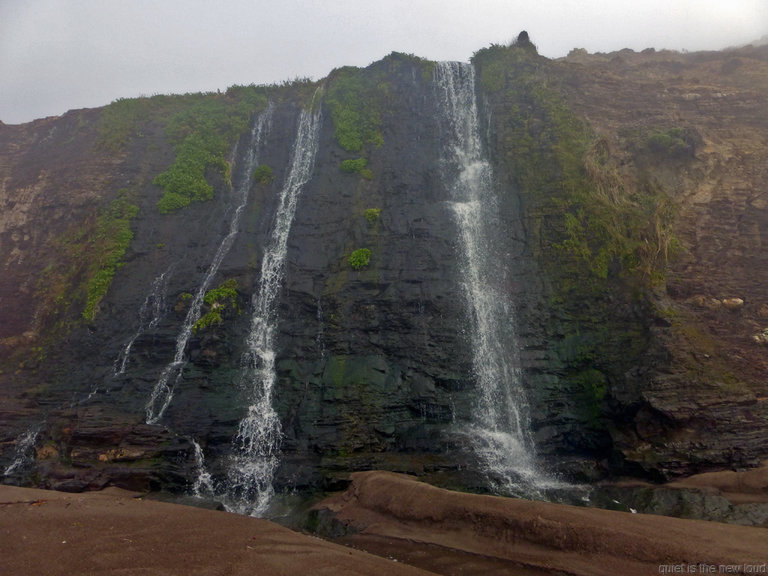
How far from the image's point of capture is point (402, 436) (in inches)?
739

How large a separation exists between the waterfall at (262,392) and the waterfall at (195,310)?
2395mm

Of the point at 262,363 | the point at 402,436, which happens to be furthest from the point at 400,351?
the point at 262,363

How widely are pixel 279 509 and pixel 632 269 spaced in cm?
1718

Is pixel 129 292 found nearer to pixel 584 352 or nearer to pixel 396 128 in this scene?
pixel 396 128

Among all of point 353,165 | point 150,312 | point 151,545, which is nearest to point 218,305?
point 150,312

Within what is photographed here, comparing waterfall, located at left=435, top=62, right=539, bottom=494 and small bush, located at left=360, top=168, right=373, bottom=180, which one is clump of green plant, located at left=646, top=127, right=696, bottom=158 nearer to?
waterfall, located at left=435, top=62, right=539, bottom=494

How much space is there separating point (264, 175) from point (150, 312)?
11012 mm

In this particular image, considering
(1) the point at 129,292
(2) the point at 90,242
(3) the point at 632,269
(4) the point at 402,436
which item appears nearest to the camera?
(4) the point at 402,436

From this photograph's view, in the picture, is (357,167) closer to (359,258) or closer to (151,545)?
(359,258)

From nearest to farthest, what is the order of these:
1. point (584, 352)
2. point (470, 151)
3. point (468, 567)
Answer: point (468, 567), point (584, 352), point (470, 151)

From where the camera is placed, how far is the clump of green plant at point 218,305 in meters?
22.1

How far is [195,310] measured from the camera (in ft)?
75.6

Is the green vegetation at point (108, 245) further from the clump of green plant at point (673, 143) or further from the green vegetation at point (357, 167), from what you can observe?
the clump of green plant at point (673, 143)

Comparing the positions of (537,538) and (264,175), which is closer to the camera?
(537,538)
